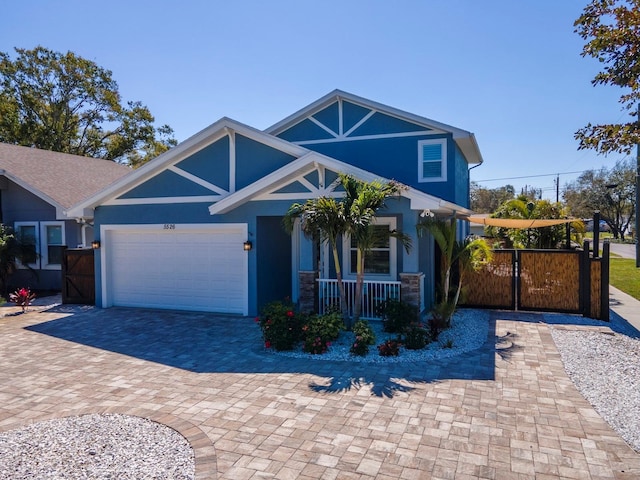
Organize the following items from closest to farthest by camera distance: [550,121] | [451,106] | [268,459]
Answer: [268,459], [451,106], [550,121]

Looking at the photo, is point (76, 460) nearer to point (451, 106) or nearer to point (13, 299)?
point (13, 299)

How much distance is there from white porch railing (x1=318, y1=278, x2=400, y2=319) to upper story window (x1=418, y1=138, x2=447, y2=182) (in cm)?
442

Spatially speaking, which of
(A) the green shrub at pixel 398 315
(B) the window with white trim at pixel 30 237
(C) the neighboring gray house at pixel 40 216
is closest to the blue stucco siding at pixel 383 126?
(A) the green shrub at pixel 398 315

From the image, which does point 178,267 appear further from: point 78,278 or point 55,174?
point 55,174

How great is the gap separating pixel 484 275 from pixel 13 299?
13710 millimetres

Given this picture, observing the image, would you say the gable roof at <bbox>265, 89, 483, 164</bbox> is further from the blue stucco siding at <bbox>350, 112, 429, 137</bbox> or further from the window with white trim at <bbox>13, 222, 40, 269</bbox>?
the window with white trim at <bbox>13, 222, 40, 269</bbox>

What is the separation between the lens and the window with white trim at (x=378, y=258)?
11.9m

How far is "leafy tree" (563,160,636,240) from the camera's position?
175ft

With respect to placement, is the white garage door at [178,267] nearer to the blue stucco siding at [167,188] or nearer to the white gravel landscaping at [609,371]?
the blue stucco siding at [167,188]

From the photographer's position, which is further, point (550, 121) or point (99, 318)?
point (550, 121)

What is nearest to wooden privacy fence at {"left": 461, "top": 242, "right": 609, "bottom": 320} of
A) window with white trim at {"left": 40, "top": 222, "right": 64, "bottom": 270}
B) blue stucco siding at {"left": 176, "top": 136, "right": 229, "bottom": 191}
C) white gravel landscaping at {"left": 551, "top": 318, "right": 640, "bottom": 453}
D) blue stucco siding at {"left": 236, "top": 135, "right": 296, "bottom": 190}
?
white gravel landscaping at {"left": 551, "top": 318, "right": 640, "bottom": 453}

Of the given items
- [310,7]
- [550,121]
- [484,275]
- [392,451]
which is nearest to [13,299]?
[310,7]

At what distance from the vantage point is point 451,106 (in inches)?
724

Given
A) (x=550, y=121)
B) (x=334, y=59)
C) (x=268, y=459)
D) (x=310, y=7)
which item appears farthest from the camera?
(x=550, y=121)
